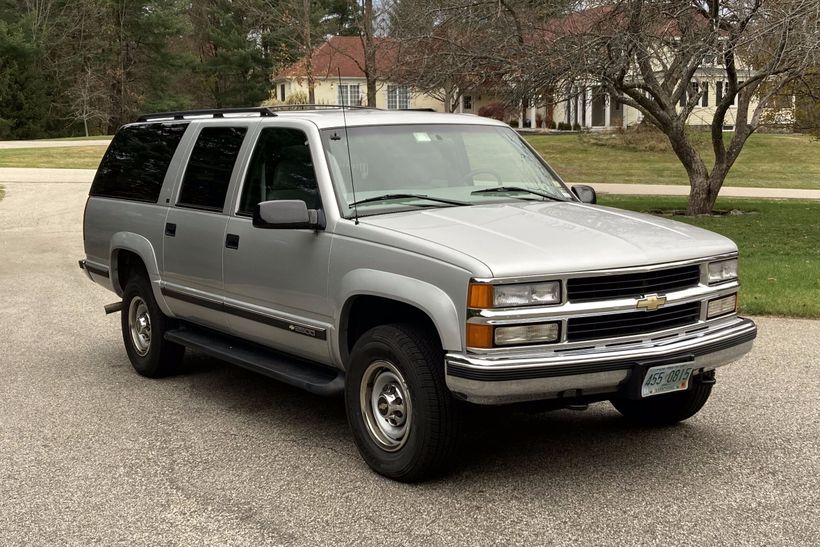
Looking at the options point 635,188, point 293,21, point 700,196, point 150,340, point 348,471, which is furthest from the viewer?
point 293,21

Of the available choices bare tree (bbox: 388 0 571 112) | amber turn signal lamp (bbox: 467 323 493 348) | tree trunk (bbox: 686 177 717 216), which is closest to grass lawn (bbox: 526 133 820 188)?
tree trunk (bbox: 686 177 717 216)

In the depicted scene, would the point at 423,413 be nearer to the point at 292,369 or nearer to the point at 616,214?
the point at 292,369

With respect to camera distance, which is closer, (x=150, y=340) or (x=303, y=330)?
(x=303, y=330)

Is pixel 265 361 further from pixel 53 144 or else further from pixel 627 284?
pixel 53 144

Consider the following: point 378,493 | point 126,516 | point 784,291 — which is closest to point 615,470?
point 378,493

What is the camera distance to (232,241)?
6.00 m

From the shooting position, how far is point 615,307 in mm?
4496

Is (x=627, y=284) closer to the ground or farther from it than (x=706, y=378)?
farther from it

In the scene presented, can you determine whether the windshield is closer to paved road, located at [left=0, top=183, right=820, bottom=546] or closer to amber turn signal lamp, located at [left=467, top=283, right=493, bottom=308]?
amber turn signal lamp, located at [left=467, top=283, right=493, bottom=308]

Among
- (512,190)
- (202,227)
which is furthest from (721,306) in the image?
(202,227)

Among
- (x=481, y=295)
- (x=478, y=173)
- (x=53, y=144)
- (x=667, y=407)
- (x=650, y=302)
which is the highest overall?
(x=478, y=173)

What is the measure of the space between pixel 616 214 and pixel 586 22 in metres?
12.9

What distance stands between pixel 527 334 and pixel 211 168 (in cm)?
302

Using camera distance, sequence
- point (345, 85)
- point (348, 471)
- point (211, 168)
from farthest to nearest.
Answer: point (345, 85) → point (211, 168) → point (348, 471)
